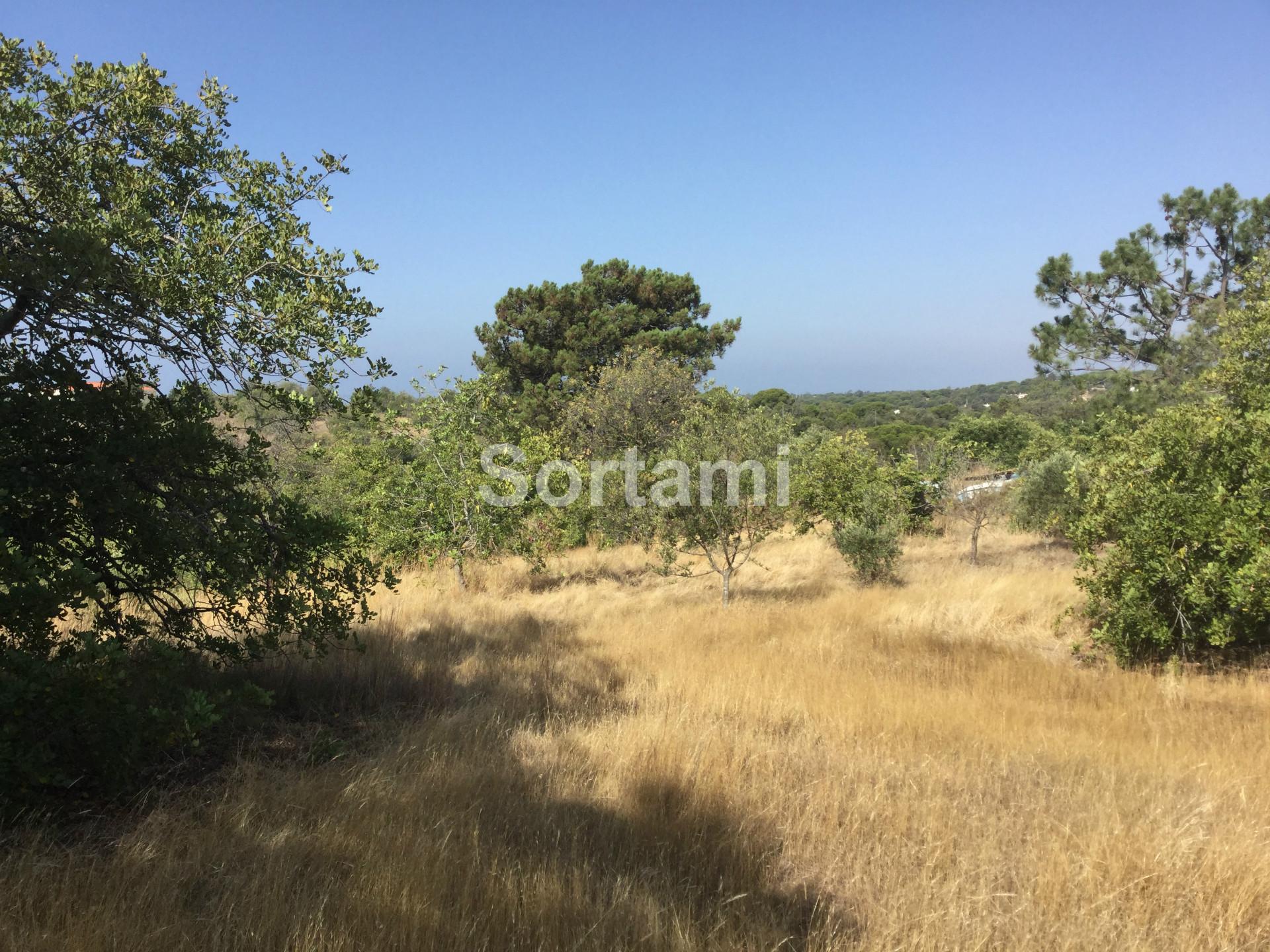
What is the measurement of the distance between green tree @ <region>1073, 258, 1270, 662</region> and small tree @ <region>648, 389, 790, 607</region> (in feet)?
16.7

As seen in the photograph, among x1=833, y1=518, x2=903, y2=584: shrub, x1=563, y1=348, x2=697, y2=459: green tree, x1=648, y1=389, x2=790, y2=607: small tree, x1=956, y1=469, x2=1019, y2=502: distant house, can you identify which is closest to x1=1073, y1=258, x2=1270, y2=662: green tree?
x1=648, y1=389, x2=790, y2=607: small tree

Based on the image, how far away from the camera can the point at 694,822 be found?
12.4 ft

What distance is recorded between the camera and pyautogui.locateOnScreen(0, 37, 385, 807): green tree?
4.11 m

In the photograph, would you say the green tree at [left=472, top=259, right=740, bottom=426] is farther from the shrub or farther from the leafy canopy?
the leafy canopy

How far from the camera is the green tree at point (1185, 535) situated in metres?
7.13

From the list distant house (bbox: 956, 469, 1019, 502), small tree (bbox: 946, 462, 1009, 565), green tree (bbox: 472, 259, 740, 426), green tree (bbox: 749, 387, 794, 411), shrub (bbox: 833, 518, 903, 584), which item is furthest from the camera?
green tree (bbox: 749, 387, 794, 411)

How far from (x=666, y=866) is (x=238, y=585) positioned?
319cm

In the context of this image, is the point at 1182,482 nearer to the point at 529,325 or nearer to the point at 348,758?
the point at 348,758

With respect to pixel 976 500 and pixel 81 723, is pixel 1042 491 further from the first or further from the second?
pixel 81 723

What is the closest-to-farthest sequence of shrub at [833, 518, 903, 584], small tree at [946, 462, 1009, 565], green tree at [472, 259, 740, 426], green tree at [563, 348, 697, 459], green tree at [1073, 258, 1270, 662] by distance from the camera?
green tree at [1073, 258, 1270, 662] < shrub at [833, 518, 903, 584] < small tree at [946, 462, 1009, 565] < green tree at [563, 348, 697, 459] < green tree at [472, 259, 740, 426]

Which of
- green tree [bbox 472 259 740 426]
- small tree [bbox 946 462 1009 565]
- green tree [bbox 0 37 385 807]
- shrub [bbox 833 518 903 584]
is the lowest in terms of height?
shrub [bbox 833 518 903 584]

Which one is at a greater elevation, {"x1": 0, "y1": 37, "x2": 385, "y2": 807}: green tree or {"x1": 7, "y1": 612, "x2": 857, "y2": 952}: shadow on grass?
{"x1": 0, "y1": 37, "x2": 385, "y2": 807}: green tree

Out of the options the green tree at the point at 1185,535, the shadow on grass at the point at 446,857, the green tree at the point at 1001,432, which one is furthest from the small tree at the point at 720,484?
the green tree at the point at 1001,432

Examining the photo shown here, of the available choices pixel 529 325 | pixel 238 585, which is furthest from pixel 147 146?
pixel 529 325
